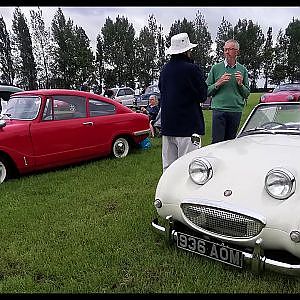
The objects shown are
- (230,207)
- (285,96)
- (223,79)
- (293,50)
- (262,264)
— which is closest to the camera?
(262,264)

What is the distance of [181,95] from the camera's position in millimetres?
4266

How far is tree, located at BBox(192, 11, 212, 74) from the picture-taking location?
202 ft

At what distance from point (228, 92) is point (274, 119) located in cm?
126

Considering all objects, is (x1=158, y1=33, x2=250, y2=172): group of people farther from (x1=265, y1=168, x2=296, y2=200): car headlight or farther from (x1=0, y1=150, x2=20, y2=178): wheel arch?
(x1=0, y1=150, x2=20, y2=178): wheel arch

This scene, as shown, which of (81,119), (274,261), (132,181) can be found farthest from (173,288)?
(81,119)

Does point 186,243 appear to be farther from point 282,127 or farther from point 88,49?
point 88,49

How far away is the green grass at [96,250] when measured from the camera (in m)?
2.74

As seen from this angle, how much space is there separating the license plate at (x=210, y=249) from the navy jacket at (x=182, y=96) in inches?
65.4

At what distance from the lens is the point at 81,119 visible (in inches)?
261

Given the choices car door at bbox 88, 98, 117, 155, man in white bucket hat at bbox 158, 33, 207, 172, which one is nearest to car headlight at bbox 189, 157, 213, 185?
man in white bucket hat at bbox 158, 33, 207, 172

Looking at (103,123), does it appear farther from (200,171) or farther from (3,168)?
(200,171)

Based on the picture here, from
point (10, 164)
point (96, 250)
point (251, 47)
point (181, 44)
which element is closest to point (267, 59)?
point (251, 47)

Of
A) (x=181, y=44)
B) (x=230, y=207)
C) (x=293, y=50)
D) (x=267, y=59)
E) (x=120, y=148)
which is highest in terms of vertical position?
(x=181, y=44)

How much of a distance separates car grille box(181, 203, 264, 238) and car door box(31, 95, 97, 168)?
12.0 ft
